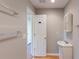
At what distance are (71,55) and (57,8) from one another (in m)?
3.11

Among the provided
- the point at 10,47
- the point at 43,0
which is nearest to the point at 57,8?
the point at 43,0

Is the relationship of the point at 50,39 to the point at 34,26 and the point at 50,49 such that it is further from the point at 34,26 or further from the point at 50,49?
the point at 34,26

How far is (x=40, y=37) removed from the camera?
631 cm

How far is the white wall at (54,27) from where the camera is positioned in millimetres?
6719

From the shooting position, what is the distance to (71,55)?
4.39m

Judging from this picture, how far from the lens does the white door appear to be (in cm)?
629

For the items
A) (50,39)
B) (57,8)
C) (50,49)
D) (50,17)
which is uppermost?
(57,8)

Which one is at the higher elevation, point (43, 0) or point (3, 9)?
point (43, 0)

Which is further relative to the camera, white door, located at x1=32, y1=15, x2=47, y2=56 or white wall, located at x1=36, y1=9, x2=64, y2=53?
white wall, located at x1=36, y1=9, x2=64, y2=53

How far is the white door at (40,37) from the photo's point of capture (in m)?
6.29

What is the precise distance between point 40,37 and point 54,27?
39.9 inches

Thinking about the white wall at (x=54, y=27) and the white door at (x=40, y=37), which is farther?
the white wall at (x=54, y=27)

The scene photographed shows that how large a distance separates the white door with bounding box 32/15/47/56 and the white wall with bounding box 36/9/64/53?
1.78 ft

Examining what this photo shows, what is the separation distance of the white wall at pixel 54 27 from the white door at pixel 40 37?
542mm
